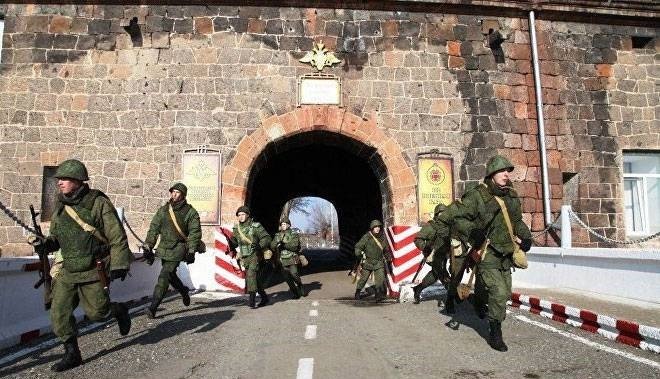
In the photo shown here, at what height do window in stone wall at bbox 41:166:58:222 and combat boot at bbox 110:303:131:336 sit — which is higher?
window in stone wall at bbox 41:166:58:222

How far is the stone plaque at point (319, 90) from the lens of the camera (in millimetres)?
10656

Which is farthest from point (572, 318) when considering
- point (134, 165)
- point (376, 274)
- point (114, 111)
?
point (114, 111)

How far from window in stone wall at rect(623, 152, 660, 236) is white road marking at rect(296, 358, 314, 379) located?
10253mm

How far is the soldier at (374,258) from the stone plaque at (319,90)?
3145 millimetres

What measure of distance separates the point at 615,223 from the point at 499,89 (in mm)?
4016

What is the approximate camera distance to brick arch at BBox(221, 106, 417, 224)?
10.4m

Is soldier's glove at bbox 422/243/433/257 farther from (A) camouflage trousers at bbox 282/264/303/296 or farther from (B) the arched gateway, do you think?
(A) camouflage trousers at bbox 282/264/303/296

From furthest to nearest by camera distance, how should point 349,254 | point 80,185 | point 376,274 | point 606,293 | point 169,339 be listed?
point 349,254 → point 376,274 → point 606,293 → point 169,339 → point 80,185

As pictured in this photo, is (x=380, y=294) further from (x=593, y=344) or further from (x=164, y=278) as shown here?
(x=593, y=344)

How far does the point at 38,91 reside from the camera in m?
10.4

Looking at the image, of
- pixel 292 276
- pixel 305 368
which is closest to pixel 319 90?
pixel 292 276

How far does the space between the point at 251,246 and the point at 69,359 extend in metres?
4.18

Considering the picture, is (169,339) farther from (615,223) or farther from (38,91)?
(615,223)

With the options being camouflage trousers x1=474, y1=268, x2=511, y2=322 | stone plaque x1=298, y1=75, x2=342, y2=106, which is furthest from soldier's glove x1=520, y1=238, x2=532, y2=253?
stone plaque x1=298, y1=75, x2=342, y2=106
